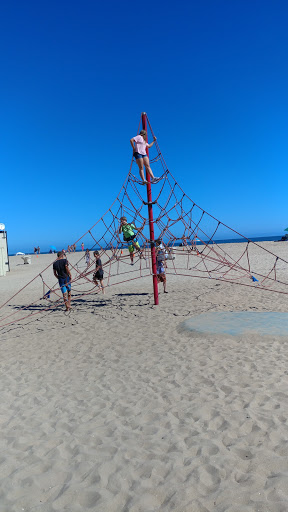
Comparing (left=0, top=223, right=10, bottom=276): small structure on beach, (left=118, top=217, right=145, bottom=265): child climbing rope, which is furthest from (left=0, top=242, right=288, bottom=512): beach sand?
(left=0, top=223, right=10, bottom=276): small structure on beach

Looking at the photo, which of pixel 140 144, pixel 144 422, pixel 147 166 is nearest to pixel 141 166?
pixel 147 166

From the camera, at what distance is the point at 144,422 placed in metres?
3.29

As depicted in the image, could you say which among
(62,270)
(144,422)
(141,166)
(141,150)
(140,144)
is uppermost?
(140,144)

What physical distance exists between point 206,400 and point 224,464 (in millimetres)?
1030

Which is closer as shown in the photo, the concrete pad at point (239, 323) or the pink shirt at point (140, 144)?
the concrete pad at point (239, 323)

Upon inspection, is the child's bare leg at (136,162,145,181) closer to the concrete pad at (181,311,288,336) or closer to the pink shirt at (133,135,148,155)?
the pink shirt at (133,135,148,155)

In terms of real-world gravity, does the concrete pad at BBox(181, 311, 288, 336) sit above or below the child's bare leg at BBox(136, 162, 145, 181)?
below

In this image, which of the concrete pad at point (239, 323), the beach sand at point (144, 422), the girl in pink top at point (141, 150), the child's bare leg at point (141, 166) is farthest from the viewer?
the child's bare leg at point (141, 166)

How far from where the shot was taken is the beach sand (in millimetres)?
2344

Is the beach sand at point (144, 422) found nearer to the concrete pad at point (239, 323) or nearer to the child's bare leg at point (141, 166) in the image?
the concrete pad at point (239, 323)

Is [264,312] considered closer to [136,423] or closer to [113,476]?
[136,423]

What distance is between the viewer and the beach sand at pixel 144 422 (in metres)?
2.34

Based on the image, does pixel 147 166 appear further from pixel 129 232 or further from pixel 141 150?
pixel 129 232

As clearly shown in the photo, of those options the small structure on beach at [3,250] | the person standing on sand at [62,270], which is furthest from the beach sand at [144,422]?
the small structure on beach at [3,250]
